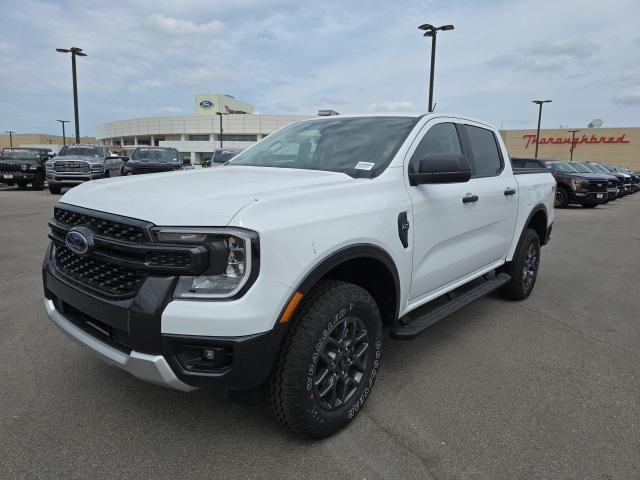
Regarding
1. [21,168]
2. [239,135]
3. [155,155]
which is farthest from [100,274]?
[239,135]

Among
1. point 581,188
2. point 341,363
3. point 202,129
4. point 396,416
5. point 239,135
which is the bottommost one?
point 396,416

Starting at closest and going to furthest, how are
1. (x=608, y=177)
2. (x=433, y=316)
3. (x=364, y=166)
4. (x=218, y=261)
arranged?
1. (x=218, y=261)
2. (x=364, y=166)
3. (x=433, y=316)
4. (x=608, y=177)

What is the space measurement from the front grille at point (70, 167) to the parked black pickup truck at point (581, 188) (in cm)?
1620

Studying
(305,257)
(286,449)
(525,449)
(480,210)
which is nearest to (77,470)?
(286,449)

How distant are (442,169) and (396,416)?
1.48 metres

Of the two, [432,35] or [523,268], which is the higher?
[432,35]

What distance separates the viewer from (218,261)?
2059 millimetres

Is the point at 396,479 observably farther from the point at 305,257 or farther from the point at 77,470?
the point at 77,470

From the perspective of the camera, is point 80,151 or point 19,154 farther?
point 19,154

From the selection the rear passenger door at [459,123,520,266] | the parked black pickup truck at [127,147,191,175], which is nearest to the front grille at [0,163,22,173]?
the parked black pickup truck at [127,147,191,175]

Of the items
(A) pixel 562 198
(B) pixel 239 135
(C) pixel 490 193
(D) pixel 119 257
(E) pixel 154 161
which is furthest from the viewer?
(B) pixel 239 135

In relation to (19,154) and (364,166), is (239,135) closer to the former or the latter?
(19,154)

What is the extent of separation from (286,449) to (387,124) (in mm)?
2266

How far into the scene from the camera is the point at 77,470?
227 centimetres
